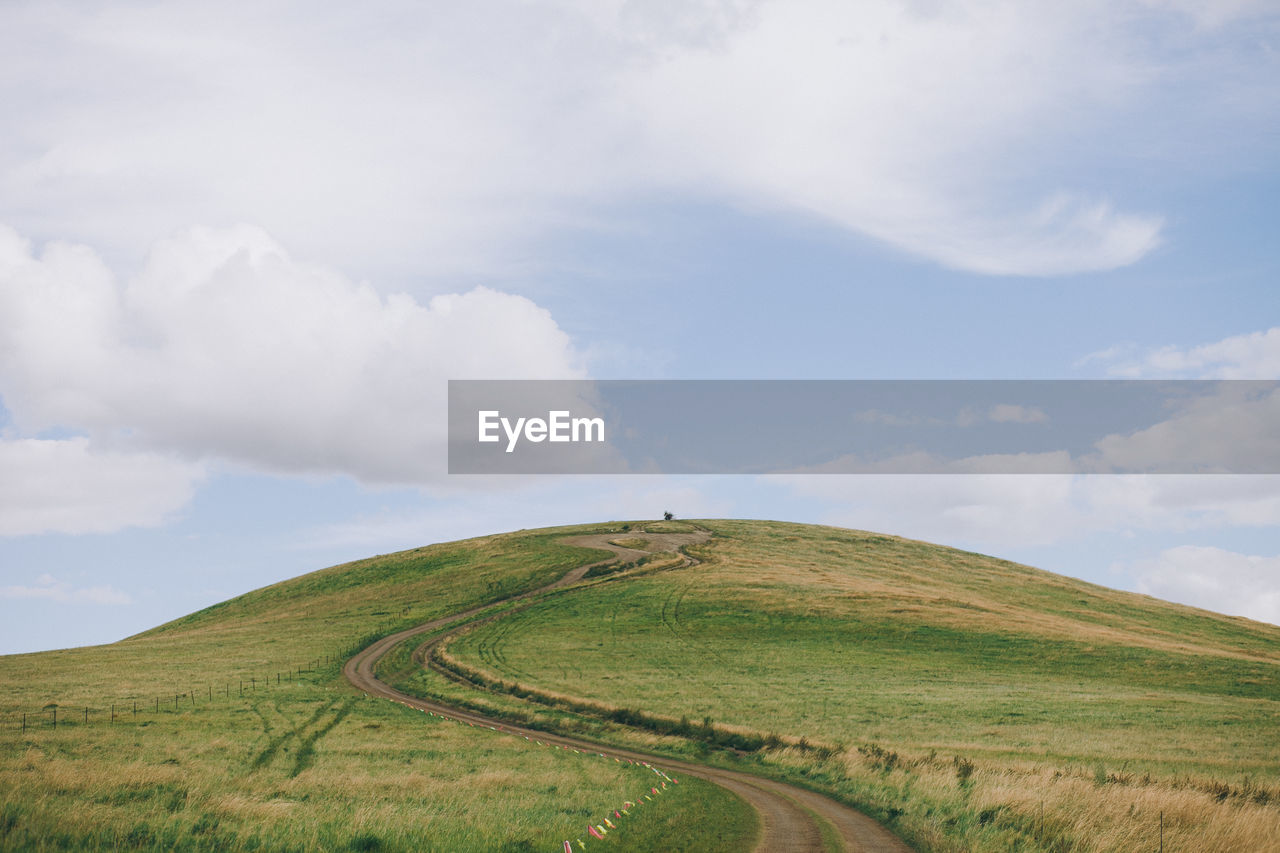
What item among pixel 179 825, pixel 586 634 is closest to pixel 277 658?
pixel 586 634

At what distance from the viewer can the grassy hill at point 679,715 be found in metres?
19.2

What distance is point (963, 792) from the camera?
2405 cm

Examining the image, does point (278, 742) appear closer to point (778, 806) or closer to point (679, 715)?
point (679, 715)

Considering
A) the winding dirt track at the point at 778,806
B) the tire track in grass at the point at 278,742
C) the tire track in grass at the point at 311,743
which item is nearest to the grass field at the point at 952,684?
the winding dirt track at the point at 778,806

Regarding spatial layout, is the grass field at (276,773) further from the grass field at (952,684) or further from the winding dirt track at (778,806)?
the grass field at (952,684)

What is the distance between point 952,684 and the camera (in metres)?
59.0

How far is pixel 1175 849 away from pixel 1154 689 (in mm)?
48352

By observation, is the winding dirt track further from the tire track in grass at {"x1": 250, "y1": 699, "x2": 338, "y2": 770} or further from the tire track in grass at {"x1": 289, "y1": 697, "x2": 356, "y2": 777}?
the tire track in grass at {"x1": 250, "y1": 699, "x2": 338, "y2": 770}

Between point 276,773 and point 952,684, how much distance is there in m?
46.0

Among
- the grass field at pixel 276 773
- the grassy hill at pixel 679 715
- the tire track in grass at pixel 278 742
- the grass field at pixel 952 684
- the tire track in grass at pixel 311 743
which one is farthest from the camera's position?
the tire track in grass at pixel 278 742

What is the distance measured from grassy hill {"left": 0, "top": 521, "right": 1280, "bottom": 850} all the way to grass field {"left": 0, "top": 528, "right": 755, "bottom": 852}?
15 cm

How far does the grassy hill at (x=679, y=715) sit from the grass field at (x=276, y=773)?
0.15m

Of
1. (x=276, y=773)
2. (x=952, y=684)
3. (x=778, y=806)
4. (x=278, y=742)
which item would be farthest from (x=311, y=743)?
(x=952, y=684)

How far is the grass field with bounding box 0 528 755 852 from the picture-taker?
16672mm
